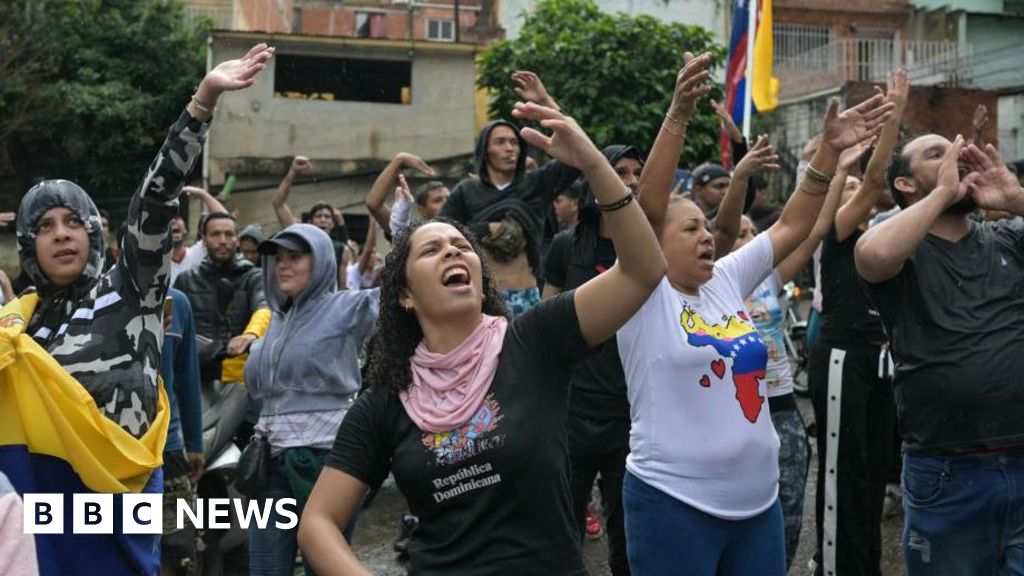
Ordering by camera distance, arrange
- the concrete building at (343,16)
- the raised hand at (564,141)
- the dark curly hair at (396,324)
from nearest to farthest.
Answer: the raised hand at (564,141) < the dark curly hair at (396,324) < the concrete building at (343,16)

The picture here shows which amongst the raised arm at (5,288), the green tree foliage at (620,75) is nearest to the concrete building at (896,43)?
the green tree foliage at (620,75)

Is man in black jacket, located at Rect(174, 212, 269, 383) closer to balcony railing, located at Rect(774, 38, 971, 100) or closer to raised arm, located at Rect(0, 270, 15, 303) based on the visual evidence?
raised arm, located at Rect(0, 270, 15, 303)

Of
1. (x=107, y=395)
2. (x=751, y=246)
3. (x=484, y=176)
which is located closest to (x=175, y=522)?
(x=107, y=395)

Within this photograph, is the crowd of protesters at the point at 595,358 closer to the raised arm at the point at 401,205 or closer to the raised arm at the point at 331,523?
the raised arm at the point at 331,523

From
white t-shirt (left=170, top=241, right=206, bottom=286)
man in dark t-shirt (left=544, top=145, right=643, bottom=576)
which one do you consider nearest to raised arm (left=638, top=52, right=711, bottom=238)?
man in dark t-shirt (left=544, top=145, right=643, bottom=576)

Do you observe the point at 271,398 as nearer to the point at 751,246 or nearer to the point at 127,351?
the point at 127,351

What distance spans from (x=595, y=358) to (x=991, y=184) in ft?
6.13

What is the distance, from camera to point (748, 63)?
44.7 feet

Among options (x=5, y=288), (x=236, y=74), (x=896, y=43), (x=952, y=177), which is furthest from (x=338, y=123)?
(x=952, y=177)

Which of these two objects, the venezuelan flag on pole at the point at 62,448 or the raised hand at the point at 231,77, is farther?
the venezuelan flag on pole at the point at 62,448

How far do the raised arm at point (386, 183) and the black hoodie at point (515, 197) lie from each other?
629 mm

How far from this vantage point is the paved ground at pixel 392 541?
674 centimetres

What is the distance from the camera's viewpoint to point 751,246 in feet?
14.5

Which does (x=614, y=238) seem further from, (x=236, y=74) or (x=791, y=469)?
(x=791, y=469)
